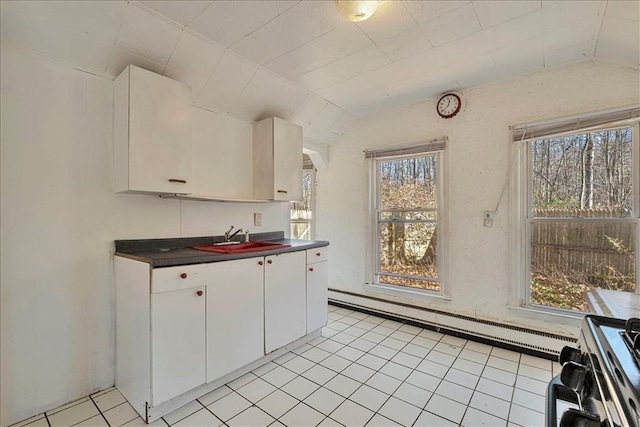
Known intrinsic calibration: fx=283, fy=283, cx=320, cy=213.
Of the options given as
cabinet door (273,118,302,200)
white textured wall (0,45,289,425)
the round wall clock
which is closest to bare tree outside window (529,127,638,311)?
the round wall clock

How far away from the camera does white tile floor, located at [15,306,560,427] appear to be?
5.35ft

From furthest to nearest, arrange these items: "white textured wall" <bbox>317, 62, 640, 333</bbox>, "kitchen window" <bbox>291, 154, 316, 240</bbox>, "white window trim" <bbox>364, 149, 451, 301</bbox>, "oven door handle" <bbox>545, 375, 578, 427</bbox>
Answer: "kitchen window" <bbox>291, 154, 316, 240</bbox>, "white window trim" <bbox>364, 149, 451, 301</bbox>, "white textured wall" <bbox>317, 62, 640, 333</bbox>, "oven door handle" <bbox>545, 375, 578, 427</bbox>

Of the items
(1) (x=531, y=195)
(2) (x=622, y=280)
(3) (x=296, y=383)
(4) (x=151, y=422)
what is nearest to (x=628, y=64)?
(1) (x=531, y=195)

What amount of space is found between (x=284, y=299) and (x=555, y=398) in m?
1.82

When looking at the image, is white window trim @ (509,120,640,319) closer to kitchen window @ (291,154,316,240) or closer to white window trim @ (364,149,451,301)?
white window trim @ (364,149,451,301)

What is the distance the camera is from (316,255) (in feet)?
8.86

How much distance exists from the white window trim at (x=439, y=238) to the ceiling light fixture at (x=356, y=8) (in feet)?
5.43

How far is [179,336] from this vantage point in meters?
1.70

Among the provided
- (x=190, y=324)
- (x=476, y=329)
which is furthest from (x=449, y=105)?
(x=190, y=324)

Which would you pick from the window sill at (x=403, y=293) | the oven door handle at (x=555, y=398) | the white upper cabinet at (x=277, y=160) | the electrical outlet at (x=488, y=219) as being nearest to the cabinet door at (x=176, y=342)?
the white upper cabinet at (x=277, y=160)

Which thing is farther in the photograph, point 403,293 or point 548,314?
point 403,293

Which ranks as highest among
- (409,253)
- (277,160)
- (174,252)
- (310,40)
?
(310,40)

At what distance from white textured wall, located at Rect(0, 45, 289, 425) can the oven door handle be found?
236 centimetres

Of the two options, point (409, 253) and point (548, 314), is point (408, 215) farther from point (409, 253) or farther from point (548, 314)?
point (548, 314)
